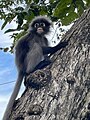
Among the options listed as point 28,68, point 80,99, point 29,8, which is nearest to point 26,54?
point 28,68

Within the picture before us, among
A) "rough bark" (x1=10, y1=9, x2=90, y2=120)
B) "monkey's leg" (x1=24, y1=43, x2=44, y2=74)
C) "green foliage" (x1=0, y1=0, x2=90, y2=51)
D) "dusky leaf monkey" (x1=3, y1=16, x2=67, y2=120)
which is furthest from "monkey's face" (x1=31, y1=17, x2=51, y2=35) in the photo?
"rough bark" (x1=10, y1=9, x2=90, y2=120)

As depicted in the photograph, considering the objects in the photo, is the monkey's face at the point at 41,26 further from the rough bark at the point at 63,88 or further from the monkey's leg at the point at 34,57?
the rough bark at the point at 63,88

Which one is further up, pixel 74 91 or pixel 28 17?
pixel 28 17

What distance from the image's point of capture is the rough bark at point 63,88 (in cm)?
242

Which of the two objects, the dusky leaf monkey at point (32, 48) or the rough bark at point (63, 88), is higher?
the dusky leaf monkey at point (32, 48)

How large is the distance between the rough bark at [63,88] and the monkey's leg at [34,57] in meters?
1.76

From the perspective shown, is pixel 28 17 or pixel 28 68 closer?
pixel 28 17

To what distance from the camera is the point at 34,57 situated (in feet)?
16.1

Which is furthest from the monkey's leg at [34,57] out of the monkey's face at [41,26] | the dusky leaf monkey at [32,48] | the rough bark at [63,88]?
the rough bark at [63,88]

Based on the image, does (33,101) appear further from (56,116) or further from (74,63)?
(74,63)

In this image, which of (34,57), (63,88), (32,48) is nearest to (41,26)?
(32,48)

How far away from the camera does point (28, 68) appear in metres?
4.75

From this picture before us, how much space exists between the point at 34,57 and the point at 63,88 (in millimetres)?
2372

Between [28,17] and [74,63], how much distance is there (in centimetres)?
86
